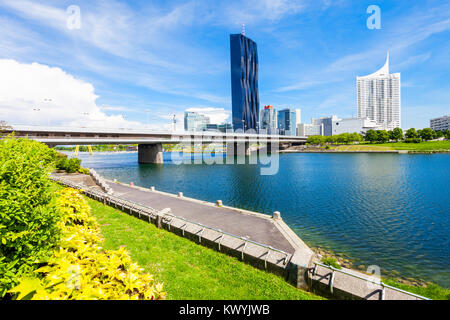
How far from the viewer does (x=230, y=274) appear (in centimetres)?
1071

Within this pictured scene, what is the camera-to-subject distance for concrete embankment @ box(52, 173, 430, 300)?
879 cm

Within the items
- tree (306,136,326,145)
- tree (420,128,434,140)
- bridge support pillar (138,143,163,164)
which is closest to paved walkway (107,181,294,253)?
bridge support pillar (138,143,163,164)

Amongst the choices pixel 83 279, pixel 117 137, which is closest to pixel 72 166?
pixel 117 137

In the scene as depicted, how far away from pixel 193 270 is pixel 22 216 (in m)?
7.54

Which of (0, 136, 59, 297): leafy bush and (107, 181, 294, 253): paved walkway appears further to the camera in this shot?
(107, 181, 294, 253): paved walkway

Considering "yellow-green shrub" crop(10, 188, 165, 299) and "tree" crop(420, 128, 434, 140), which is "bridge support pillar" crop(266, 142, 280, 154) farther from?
"yellow-green shrub" crop(10, 188, 165, 299)

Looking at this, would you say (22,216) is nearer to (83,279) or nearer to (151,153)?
(83,279)

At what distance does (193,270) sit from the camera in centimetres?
1090

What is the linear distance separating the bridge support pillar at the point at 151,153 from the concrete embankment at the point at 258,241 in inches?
2679

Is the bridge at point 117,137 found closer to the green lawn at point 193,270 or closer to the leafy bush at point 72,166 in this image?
A: the leafy bush at point 72,166

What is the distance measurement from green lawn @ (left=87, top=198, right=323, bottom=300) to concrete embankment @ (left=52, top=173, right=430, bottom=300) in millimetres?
495
